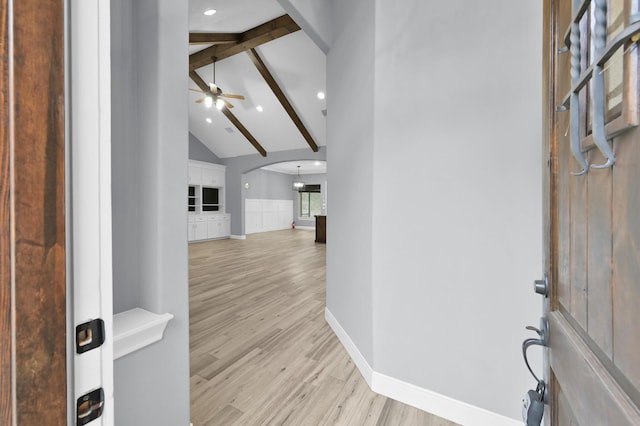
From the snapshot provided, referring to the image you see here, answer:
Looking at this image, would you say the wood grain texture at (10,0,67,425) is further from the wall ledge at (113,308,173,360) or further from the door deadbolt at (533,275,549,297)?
the door deadbolt at (533,275,549,297)

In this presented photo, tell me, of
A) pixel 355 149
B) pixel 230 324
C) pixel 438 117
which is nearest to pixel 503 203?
pixel 438 117

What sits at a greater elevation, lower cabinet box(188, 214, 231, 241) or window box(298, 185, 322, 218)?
window box(298, 185, 322, 218)

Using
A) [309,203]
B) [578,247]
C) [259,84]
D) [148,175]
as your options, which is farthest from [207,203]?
[578,247]

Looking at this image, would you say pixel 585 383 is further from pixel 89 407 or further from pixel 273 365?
pixel 273 365

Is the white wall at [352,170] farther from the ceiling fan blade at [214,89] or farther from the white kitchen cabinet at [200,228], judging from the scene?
the white kitchen cabinet at [200,228]

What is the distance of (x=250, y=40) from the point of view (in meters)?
4.68

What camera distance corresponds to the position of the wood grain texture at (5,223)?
0.37 metres

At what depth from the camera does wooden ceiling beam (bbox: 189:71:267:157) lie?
6.24 m

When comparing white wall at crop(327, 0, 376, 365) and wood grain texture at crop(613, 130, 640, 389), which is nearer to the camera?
wood grain texture at crop(613, 130, 640, 389)

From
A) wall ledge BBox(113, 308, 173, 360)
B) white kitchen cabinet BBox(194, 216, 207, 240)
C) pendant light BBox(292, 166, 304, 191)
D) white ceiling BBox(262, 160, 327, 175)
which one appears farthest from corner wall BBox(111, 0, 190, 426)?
pendant light BBox(292, 166, 304, 191)

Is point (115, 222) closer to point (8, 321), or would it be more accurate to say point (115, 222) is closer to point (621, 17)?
point (8, 321)

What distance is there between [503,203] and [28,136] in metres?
1.67

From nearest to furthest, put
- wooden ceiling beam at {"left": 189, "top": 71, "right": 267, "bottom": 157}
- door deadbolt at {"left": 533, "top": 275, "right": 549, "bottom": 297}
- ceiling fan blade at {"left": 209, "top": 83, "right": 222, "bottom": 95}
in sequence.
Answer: door deadbolt at {"left": 533, "top": 275, "right": 549, "bottom": 297} → ceiling fan blade at {"left": 209, "top": 83, "right": 222, "bottom": 95} → wooden ceiling beam at {"left": 189, "top": 71, "right": 267, "bottom": 157}

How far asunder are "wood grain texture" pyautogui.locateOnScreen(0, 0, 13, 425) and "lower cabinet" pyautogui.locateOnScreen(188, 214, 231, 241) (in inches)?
325
